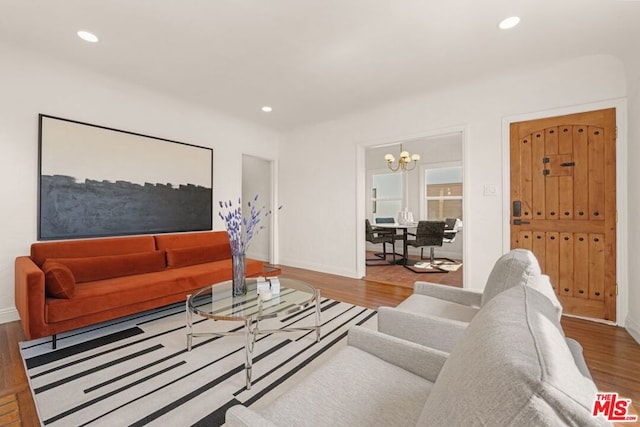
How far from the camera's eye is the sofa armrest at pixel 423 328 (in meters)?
1.41

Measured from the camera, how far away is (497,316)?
0.73 meters

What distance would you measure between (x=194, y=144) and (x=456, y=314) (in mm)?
3873

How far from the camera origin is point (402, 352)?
123 centimetres

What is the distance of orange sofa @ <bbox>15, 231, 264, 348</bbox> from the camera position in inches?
83.0

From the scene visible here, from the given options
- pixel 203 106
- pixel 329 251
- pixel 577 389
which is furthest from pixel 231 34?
pixel 329 251

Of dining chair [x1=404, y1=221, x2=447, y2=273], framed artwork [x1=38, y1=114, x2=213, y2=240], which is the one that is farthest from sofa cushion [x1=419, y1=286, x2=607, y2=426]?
dining chair [x1=404, y1=221, x2=447, y2=273]

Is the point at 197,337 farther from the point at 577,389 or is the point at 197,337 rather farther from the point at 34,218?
the point at 577,389

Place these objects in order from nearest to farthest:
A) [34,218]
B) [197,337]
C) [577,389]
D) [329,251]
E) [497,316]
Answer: [577,389] < [497,316] < [197,337] < [34,218] < [329,251]

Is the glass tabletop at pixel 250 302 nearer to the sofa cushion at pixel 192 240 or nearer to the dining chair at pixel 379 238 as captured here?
the sofa cushion at pixel 192 240

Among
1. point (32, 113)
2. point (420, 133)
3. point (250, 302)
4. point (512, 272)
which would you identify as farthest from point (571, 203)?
point (32, 113)

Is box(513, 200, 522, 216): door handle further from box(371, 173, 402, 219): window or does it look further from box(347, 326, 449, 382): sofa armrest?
box(371, 173, 402, 219): window

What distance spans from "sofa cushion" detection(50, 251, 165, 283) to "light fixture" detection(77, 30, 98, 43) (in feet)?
6.46

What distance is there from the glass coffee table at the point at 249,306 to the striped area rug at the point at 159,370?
0.13 m

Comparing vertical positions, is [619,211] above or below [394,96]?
below
